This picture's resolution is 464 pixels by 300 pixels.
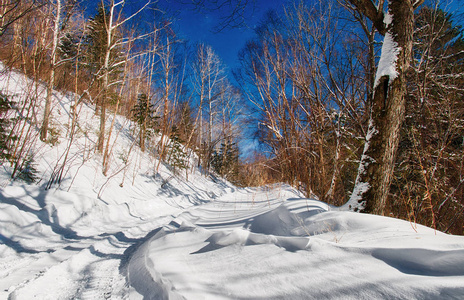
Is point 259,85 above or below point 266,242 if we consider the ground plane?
above

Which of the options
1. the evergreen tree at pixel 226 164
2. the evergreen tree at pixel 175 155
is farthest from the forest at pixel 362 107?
the evergreen tree at pixel 226 164

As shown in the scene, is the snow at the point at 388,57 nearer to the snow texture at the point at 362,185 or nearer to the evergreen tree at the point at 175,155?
the snow texture at the point at 362,185

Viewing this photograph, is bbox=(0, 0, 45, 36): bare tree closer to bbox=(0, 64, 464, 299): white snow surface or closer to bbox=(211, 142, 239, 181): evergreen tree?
bbox=(0, 64, 464, 299): white snow surface

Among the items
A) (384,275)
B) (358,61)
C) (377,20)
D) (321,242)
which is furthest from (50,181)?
(358,61)

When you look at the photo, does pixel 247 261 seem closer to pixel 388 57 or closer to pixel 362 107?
pixel 388 57

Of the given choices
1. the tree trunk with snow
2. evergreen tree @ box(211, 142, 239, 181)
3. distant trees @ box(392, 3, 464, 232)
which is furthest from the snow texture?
evergreen tree @ box(211, 142, 239, 181)

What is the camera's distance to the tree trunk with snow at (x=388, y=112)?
234cm

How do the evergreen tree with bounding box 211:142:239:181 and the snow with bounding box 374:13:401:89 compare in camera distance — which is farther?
→ the evergreen tree with bounding box 211:142:239:181

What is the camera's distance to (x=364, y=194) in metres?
2.38

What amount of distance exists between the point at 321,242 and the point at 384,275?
40cm

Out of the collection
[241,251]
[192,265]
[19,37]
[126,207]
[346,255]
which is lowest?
[126,207]

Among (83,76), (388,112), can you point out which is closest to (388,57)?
(388,112)

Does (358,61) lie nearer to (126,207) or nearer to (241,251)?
(241,251)

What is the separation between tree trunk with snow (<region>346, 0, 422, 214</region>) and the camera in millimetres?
2340
